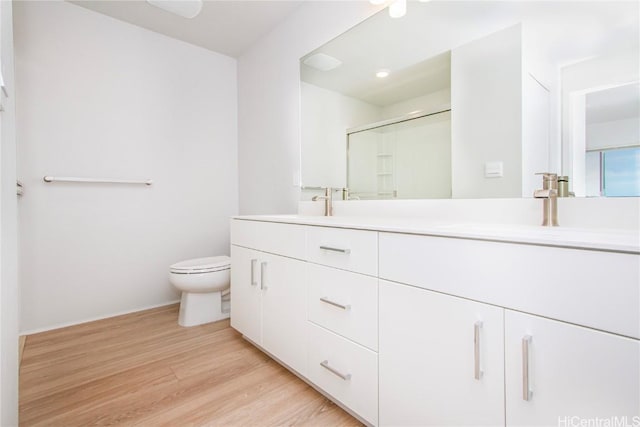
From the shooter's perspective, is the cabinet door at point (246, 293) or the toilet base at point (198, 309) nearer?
the cabinet door at point (246, 293)

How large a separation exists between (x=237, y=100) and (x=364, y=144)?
65.3 inches

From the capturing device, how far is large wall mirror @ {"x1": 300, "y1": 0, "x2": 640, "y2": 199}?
0.94 meters

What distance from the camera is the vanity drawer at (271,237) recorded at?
1334 mm

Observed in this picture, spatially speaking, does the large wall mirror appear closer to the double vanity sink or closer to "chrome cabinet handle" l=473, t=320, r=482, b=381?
the double vanity sink

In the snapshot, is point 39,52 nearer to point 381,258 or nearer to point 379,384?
point 381,258

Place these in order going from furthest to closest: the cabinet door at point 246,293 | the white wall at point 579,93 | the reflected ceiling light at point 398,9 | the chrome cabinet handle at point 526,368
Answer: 1. the cabinet door at point 246,293
2. the reflected ceiling light at point 398,9
3. the white wall at point 579,93
4. the chrome cabinet handle at point 526,368

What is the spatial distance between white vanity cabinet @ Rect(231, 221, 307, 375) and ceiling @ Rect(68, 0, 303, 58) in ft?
5.17

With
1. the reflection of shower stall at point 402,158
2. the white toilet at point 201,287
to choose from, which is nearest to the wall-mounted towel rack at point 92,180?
the white toilet at point 201,287

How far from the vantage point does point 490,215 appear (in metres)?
1.18

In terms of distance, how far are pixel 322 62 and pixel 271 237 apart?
1.28 meters

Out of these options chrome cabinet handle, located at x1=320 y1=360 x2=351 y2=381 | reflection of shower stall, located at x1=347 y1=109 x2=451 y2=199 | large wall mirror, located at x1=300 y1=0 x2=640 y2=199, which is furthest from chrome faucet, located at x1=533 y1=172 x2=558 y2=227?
chrome cabinet handle, located at x1=320 y1=360 x2=351 y2=381

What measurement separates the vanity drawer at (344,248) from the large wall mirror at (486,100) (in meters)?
0.55
